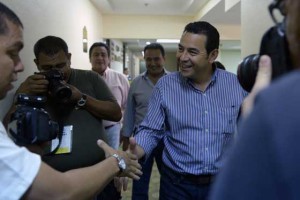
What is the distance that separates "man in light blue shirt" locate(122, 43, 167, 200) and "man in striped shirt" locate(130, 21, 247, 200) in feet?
3.69

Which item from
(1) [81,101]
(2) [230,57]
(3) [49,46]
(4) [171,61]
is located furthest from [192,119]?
(4) [171,61]

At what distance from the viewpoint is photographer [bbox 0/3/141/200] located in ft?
2.75

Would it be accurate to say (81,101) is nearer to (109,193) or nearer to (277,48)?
(109,193)

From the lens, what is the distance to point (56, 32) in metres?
3.24

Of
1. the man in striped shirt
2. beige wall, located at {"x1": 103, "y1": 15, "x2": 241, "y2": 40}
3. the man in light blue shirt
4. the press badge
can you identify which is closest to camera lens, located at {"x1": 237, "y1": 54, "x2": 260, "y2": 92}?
the man in striped shirt

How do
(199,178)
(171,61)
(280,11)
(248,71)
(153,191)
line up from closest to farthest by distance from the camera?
1. (280,11)
2. (248,71)
3. (199,178)
4. (153,191)
5. (171,61)

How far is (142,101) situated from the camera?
275 centimetres

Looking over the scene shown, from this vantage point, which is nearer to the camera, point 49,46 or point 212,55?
point 212,55

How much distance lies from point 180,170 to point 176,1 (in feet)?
16.2

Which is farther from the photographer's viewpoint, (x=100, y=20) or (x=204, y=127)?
(x=100, y=20)

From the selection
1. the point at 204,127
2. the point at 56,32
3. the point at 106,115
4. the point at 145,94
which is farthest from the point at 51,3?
the point at 204,127

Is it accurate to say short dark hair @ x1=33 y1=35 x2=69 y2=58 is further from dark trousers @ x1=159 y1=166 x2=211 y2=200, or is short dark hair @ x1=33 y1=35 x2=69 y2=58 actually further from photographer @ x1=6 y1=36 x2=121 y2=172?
dark trousers @ x1=159 y1=166 x2=211 y2=200

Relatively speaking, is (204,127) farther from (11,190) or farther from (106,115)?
(11,190)

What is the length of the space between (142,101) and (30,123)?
4.94ft
